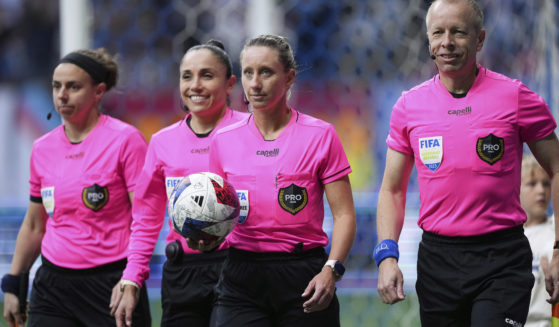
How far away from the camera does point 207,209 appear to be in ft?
→ 10.7

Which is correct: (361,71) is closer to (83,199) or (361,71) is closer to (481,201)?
(83,199)

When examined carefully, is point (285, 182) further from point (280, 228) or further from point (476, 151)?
point (476, 151)

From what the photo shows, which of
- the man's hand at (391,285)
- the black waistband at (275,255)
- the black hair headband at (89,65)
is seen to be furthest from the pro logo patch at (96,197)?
the man's hand at (391,285)

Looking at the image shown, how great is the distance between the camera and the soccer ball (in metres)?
3.26

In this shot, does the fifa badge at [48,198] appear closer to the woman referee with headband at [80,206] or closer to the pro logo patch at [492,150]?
the woman referee with headband at [80,206]

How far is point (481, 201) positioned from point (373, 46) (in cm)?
475

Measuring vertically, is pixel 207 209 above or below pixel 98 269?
above

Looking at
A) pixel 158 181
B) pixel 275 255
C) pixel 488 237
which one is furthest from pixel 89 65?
Result: pixel 488 237

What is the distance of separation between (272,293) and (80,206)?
126 centimetres

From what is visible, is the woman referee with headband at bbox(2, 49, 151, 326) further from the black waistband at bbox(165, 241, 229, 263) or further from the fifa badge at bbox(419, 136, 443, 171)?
the fifa badge at bbox(419, 136, 443, 171)

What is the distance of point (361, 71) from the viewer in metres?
7.82

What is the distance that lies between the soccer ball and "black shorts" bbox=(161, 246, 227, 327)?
19.1 inches

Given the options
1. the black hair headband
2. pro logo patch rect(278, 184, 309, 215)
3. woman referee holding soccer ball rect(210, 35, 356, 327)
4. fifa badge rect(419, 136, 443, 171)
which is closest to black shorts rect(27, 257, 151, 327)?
woman referee holding soccer ball rect(210, 35, 356, 327)

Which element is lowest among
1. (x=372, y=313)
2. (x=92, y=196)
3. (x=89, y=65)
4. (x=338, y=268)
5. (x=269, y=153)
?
(x=372, y=313)
